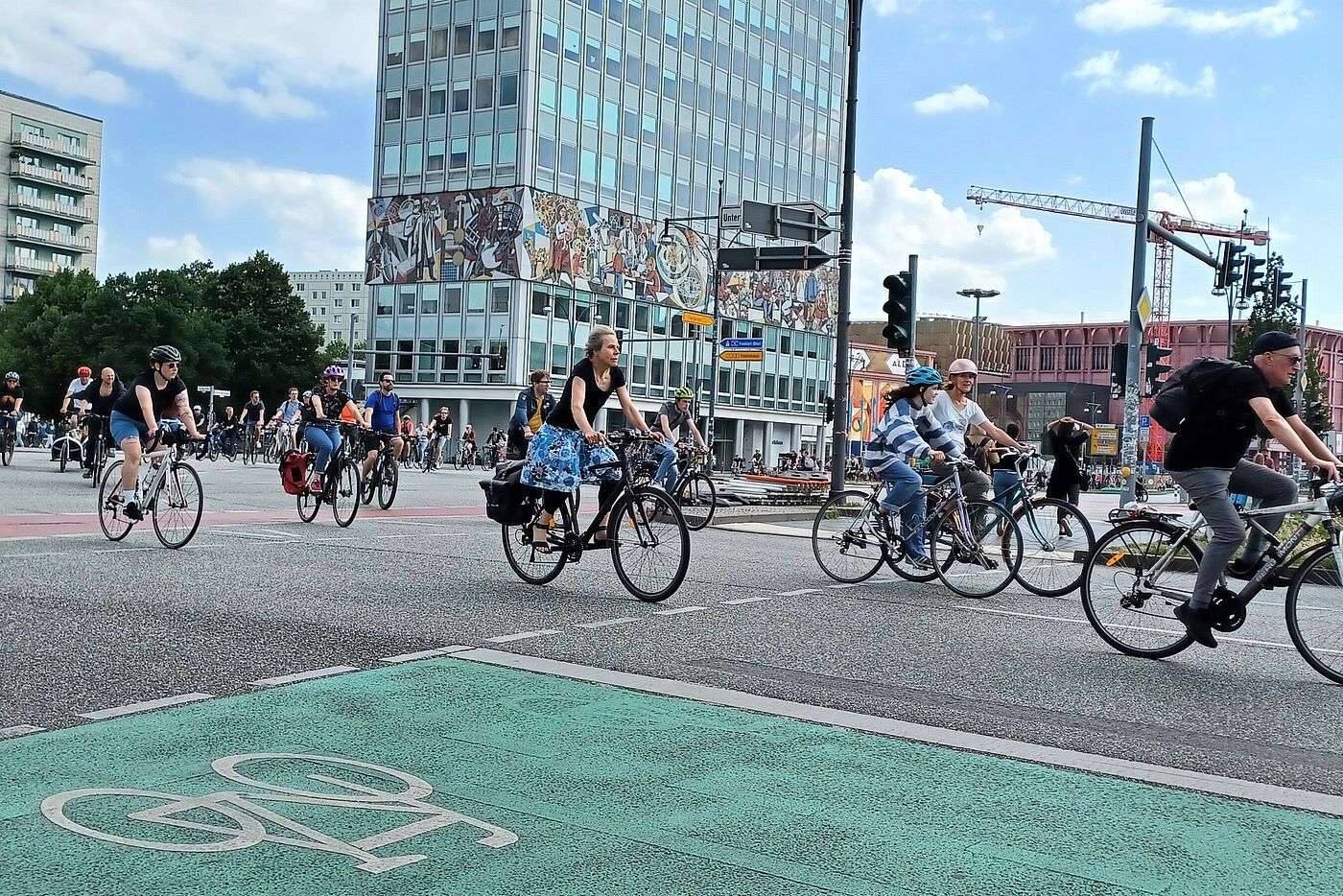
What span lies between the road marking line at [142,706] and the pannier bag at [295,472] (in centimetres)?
949

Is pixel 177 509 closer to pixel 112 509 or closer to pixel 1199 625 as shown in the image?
pixel 112 509

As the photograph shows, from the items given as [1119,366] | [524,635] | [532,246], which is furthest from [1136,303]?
[532,246]

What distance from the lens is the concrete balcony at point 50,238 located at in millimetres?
→ 103000

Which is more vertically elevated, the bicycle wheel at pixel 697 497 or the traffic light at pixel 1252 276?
the traffic light at pixel 1252 276

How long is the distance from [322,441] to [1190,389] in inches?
403

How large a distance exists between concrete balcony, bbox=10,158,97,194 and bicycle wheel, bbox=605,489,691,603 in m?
107

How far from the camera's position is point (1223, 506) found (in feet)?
22.5

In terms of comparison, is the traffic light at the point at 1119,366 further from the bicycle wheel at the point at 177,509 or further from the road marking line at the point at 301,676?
the road marking line at the point at 301,676

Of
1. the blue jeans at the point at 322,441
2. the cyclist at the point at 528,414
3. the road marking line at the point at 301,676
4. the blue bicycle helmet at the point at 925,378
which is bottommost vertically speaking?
the road marking line at the point at 301,676

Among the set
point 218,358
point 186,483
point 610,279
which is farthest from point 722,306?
point 186,483

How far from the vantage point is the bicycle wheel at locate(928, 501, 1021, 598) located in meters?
9.88

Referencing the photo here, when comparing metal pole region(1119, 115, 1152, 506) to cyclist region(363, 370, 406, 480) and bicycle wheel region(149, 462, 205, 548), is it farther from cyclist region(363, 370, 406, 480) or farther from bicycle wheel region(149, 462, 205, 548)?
bicycle wheel region(149, 462, 205, 548)

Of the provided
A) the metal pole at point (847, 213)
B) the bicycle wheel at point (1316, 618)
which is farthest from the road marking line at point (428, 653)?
the metal pole at point (847, 213)

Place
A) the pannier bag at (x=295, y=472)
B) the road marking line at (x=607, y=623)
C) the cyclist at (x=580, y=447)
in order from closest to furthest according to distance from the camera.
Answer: the road marking line at (x=607, y=623), the cyclist at (x=580, y=447), the pannier bag at (x=295, y=472)
